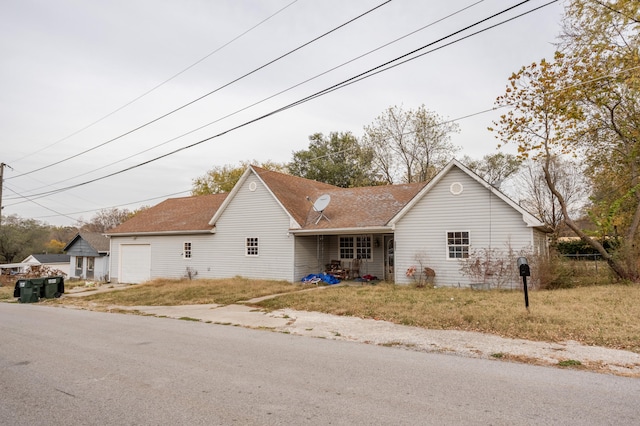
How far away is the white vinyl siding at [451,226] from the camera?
51.1 feet

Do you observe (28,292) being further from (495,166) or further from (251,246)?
(495,166)

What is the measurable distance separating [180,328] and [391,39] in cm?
908

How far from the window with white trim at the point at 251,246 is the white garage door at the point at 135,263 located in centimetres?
747

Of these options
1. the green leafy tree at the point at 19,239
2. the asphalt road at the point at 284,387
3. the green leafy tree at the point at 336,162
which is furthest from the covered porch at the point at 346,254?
the green leafy tree at the point at 19,239

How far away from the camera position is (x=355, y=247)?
69.0ft

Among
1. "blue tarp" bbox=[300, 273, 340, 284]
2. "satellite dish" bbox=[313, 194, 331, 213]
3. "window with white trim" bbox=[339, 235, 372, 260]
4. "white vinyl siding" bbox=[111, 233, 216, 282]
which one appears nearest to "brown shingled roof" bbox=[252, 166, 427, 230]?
"satellite dish" bbox=[313, 194, 331, 213]

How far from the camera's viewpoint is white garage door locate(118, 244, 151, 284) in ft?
81.7

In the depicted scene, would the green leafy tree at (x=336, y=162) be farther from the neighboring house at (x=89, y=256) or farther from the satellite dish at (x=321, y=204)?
the neighboring house at (x=89, y=256)

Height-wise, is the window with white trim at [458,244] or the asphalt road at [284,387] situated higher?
the window with white trim at [458,244]

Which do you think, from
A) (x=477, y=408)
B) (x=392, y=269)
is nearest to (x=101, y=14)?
(x=477, y=408)

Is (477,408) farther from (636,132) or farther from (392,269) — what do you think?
(636,132)

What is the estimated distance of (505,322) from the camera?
9.02 metres

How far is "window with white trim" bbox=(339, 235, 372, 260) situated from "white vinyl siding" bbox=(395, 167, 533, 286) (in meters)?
3.17

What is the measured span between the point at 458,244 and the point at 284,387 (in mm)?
12856
